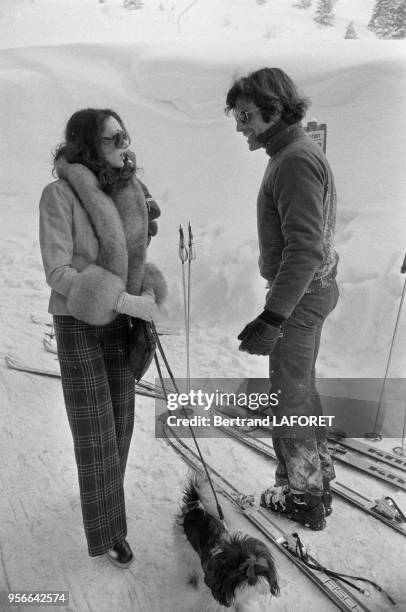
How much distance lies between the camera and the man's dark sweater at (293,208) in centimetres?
144

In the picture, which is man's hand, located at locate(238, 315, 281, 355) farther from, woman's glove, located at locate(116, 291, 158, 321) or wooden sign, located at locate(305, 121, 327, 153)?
wooden sign, located at locate(305, 121, 327, 153)

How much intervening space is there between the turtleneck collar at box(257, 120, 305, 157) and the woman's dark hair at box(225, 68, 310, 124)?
0.02m

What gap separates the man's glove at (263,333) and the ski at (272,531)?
73 centimetres

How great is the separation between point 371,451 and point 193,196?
6.94 feet

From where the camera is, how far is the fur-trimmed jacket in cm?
134

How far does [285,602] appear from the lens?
4.84 feet

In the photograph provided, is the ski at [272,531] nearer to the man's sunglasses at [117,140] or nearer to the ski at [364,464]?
the ski at [364,464]

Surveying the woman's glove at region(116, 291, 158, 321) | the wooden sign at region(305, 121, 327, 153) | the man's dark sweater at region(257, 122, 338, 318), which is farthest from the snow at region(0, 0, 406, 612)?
the man's dark sweater at region(257, 122, 338, 318)

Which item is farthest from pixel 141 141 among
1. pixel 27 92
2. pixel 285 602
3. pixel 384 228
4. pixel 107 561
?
pixel 285 602

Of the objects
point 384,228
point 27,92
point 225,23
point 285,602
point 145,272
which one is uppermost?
point 225,23

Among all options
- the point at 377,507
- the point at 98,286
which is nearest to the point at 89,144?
the point at 98,286

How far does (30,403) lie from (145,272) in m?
1.46

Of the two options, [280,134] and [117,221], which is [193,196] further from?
[117,221]

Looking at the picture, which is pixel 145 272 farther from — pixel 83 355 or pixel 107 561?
pixel 107 561
